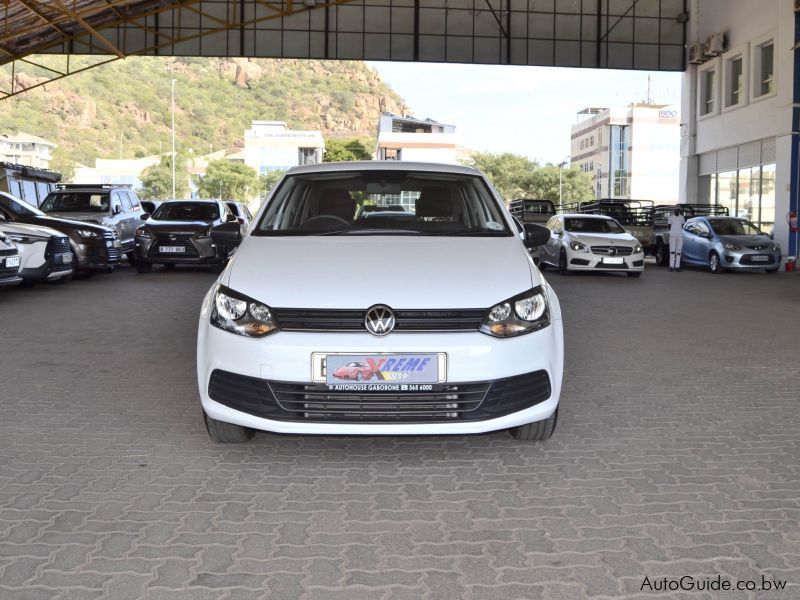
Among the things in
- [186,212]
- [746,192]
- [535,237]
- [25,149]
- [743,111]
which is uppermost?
[25,149]

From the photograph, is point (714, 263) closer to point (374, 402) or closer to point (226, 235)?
point (226, 235)

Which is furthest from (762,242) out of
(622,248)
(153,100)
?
(153,100)

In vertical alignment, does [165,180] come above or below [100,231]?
above

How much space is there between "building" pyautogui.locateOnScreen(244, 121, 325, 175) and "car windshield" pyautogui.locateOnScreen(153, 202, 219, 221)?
89112 mm

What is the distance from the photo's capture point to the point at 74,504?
13.0 ft

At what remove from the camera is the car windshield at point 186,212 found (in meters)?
19.1

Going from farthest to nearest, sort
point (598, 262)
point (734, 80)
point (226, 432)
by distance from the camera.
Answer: point (734, 80)
point (598, 262)
point (226, 432)

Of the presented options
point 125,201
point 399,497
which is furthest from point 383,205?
point 125,201

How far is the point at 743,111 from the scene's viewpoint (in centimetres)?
2773

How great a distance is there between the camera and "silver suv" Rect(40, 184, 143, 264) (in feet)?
62.6

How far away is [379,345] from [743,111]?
26.7 metres

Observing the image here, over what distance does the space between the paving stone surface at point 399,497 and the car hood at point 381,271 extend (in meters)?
0.91

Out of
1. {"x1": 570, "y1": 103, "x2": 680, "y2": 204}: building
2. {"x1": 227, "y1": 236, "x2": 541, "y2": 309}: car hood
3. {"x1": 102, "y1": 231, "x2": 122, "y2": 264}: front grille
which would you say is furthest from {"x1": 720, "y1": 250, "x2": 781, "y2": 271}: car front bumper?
{"x1": 570, "y1": 103, "x2": 680, "y2": 204}: building

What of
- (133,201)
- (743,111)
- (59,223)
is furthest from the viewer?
(743,111)
